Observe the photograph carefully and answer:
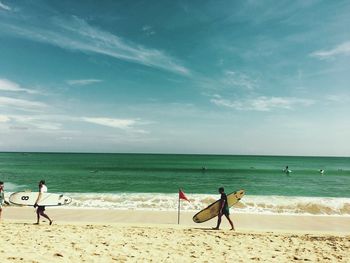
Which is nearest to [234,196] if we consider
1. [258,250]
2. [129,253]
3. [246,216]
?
[246,216]

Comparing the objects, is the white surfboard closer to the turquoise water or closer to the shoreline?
the shoreline

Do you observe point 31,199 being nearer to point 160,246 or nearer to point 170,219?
point 170,219

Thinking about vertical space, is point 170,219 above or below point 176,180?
above

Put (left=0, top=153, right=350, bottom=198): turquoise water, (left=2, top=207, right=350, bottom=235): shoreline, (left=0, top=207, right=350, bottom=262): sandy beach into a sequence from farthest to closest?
1. (left=0, top=153, right=350, bottom=198): turquoise water
2. (left=2, top=207, right=350, bottom=235): shoreline
3. (left=0, top=207, right=350, bottom=262): sandy beach

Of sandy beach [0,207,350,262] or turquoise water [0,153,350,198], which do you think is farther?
turquoise water [0,153,350,198]

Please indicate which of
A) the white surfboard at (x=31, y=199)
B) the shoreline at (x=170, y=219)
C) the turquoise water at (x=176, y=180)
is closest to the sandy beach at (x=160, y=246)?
the shoreline at (x=170, y=219)

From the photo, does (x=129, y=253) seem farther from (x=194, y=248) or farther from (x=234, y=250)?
(x=234, y=250)

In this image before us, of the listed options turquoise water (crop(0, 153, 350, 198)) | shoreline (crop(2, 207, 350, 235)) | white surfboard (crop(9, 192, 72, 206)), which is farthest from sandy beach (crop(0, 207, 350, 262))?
turquoise water (crop(0, 153, 350, 198))

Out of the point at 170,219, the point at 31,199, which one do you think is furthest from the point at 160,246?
the point at 31,199

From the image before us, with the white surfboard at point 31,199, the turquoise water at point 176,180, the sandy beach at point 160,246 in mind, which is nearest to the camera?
the sandy beach at point 160,246

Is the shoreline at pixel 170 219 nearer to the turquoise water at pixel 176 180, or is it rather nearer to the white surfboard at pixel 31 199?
the white surfboard at pixel 31 199

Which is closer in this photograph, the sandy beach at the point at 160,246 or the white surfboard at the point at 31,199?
the sandy beach at the point at 160,246

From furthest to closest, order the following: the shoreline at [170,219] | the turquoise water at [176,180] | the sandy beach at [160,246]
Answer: the turquoise water at [176,180] → the shoreline at [170,219] → the sandy beach at [160,246]

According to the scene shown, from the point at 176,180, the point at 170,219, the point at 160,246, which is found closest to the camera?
the point at 160,246
